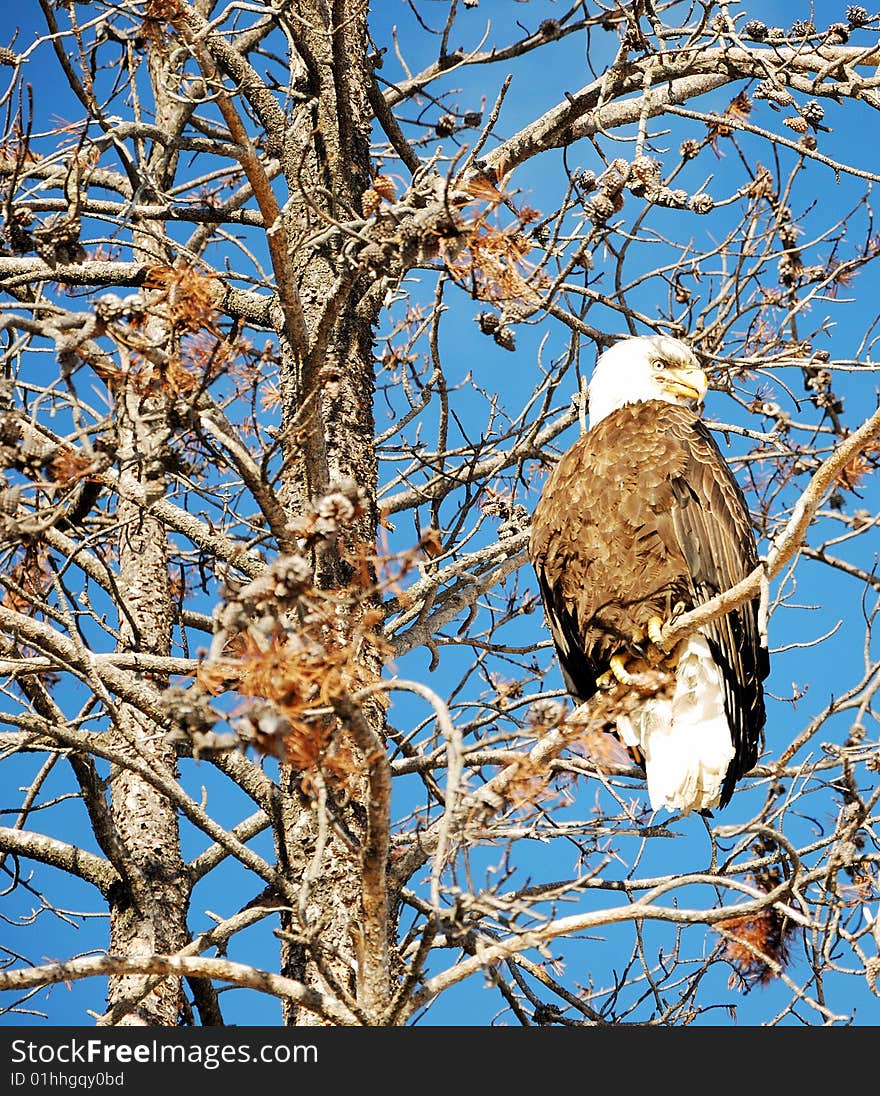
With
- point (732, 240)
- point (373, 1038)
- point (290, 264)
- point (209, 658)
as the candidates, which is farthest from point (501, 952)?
point (732, 240)

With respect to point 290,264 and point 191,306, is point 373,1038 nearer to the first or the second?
point 191,306

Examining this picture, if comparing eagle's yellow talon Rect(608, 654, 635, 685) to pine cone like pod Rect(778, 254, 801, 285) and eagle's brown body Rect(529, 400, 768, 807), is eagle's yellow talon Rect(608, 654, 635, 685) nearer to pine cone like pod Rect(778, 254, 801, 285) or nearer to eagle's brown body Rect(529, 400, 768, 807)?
eagle's brown body Rect(529, 400, 768, 807)

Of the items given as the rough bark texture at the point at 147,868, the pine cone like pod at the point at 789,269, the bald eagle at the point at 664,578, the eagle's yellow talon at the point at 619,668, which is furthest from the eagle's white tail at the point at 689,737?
the rough bark texture at the point at 147,868

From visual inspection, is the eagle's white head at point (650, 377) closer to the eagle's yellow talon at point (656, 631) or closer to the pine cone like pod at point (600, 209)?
the eagle's yellow talon at point (656, 631)

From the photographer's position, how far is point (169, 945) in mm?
4559

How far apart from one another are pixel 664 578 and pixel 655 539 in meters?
0.13

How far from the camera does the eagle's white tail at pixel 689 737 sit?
4.17 meters

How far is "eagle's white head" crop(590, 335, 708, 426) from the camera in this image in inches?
179

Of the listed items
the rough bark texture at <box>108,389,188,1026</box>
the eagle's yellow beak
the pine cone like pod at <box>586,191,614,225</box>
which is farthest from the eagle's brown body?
the rough bark texture at <box>108,389,188,1026</box>

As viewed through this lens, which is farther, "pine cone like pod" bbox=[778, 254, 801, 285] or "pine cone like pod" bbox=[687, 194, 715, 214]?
"pine cone like pod" bbox=[778, 254, 801, 285]

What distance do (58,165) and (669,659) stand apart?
108 inches

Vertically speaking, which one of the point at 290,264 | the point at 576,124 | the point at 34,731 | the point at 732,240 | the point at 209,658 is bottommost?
the point at 209,658

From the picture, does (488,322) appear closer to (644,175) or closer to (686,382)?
(644,175)

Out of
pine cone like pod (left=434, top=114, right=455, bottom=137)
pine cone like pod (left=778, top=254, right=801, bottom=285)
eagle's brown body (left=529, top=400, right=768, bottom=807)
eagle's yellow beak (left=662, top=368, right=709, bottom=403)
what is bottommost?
eagle's brown body (left=529, top=400, right=768, bottom=807)
